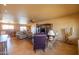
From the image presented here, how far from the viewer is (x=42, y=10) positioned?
9.93 ft

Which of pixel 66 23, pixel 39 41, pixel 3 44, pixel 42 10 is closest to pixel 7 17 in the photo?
pixel 3 44

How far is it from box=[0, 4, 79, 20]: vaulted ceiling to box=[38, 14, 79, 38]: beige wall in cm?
10

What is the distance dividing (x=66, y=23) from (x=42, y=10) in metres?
0.63

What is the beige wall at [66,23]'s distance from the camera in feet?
9.93

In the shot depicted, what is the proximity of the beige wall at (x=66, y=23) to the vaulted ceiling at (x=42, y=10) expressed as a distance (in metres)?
0.10

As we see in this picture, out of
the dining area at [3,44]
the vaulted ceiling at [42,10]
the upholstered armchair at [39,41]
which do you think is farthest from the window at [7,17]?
the upholstered armchair at [39,41]

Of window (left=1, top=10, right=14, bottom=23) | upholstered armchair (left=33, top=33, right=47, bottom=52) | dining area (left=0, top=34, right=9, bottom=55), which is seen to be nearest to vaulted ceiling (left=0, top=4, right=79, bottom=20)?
window (left=1, top=10, right=14, bottom=23)

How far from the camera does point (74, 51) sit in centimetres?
305

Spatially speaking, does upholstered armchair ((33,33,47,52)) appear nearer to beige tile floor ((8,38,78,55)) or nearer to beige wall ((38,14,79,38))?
beige tile floor ((8,38,78,55))

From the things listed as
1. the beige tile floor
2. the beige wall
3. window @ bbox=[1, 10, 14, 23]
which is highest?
window @ bbox=[1, 10, 14, 23]

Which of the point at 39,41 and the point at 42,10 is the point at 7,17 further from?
the point at 39,41

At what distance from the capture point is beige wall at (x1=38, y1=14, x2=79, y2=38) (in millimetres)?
3027

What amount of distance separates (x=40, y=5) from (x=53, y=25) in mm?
547
